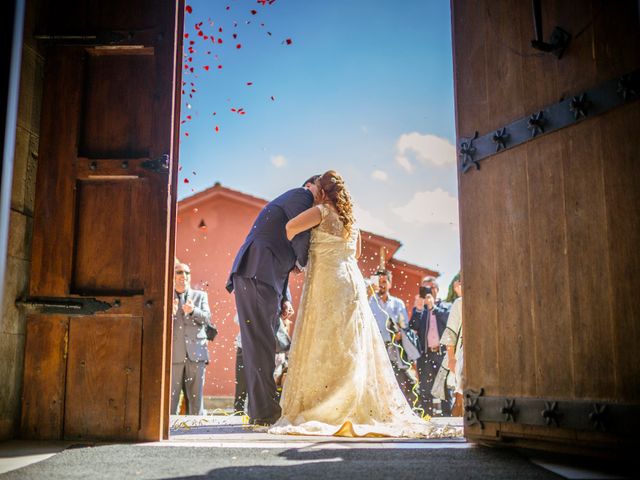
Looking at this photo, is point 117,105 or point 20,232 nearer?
point 20,232

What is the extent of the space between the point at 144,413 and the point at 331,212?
2.37m

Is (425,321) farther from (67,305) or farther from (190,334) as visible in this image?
(67,305)

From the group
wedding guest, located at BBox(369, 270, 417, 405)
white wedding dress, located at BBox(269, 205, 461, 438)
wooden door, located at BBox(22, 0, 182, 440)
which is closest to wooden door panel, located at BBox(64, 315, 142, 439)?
wooden door, located at BBox(22, 0, 182, 440)

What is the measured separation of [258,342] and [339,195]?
1.38 m

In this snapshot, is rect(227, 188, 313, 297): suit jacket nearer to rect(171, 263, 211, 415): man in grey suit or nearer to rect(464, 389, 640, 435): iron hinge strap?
rect(464, 389, 640, 435): iron hinge strap

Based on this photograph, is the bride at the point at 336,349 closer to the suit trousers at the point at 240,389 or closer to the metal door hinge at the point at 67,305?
the metal door hinge at the point at 67,305

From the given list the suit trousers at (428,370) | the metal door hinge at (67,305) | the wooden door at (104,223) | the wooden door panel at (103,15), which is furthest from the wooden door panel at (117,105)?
the suit trousers at (428,370)

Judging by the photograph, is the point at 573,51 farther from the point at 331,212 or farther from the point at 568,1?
the point at 331,212

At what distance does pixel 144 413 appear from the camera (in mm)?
3453

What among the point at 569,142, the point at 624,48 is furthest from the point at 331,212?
the point at 624,48

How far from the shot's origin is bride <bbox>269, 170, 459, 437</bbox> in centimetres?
465

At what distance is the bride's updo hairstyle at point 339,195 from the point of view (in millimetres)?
5227

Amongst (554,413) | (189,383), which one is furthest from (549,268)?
(189,383)

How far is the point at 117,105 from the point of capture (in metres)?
3.78
